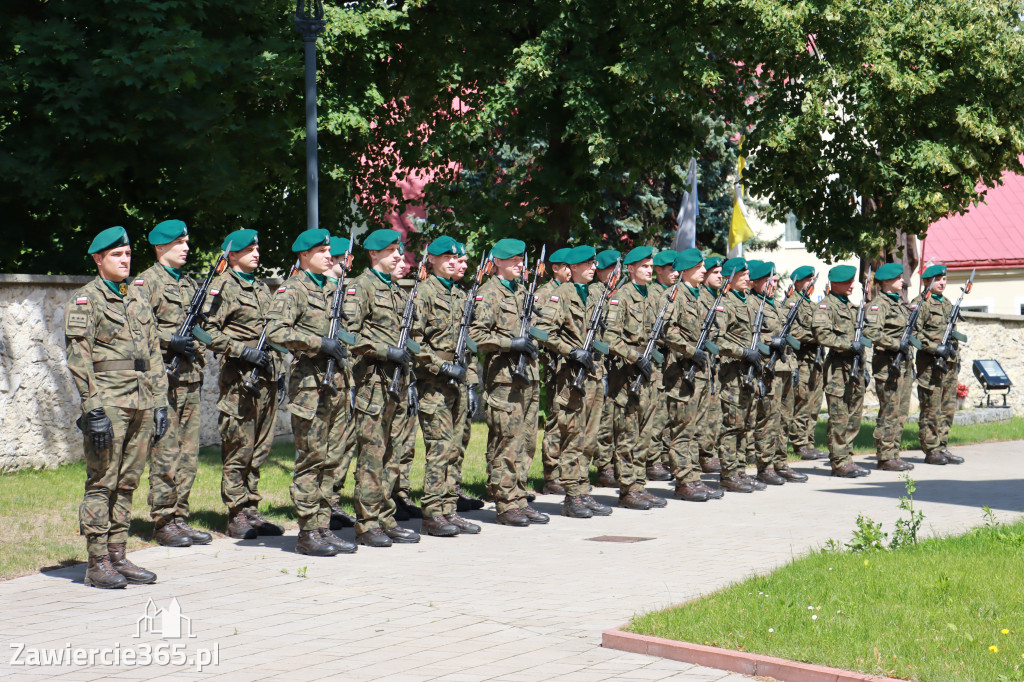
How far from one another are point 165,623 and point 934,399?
454 inches

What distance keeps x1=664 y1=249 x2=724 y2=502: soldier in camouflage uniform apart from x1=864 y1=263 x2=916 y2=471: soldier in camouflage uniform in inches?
132

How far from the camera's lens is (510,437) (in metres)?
10.5

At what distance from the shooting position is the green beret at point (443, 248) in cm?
1028

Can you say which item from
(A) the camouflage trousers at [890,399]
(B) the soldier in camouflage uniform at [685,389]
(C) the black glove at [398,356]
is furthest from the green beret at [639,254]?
(A) the camouflage trousers at [890,399]

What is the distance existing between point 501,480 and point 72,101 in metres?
7.47

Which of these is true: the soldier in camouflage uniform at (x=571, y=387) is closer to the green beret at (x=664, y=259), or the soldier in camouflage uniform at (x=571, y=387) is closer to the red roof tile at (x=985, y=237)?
the green beret at (x=664, y=259)

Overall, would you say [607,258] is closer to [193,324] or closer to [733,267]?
[733,267]

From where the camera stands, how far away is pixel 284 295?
371 inches

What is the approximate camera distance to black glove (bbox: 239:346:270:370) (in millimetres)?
9727

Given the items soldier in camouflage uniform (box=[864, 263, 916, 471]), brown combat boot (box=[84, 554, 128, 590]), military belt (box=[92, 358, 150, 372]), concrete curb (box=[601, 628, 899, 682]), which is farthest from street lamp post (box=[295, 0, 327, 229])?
concrete curb (box=[601, 628, 899, 682])

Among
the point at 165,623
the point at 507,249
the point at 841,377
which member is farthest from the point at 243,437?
the point at 841,377

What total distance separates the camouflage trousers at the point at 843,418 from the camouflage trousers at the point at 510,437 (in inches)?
197

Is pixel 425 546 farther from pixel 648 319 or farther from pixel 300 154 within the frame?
pixel 300 154

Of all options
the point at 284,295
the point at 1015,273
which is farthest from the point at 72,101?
the point at 1015,273
